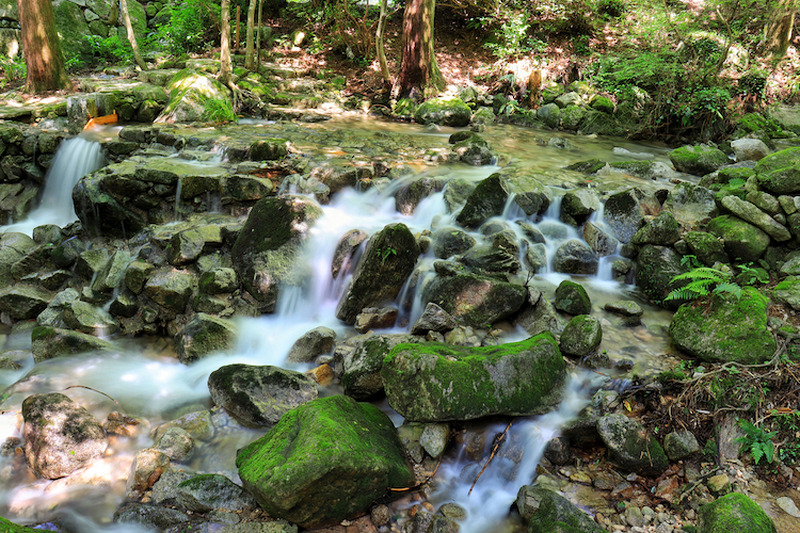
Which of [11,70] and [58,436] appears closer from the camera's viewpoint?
[58,436]

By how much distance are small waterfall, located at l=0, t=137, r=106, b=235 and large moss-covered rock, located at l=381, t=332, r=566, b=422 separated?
25.8 ft

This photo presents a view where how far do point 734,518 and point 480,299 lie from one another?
2.94 metres

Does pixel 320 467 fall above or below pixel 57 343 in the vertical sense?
above

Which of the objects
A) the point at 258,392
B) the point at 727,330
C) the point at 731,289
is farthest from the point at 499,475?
the point at 731,289

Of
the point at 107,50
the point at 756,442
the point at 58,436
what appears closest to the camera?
the point at 756,442

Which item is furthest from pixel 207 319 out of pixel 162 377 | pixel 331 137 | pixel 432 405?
pixel 331 137

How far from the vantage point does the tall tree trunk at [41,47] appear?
1096 centimetres

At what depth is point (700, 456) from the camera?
347cm

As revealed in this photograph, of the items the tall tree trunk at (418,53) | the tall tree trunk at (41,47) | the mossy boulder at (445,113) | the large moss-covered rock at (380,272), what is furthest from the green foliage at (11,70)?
the large moss-covered rock at (380,272)

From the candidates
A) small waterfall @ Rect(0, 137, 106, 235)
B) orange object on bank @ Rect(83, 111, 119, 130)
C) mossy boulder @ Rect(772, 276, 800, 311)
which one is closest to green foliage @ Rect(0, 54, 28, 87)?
orange object on bank @ Rect(83, 111, 119, 130)

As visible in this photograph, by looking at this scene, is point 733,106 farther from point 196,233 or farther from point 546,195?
point 196,233

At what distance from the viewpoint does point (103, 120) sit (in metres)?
10.7

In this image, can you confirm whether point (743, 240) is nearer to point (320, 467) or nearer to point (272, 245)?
point (320, 467)

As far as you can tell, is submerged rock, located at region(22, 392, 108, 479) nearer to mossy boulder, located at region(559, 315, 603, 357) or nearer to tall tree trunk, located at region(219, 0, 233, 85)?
mossy boulder, located at region(559, 315, 603, 357)
